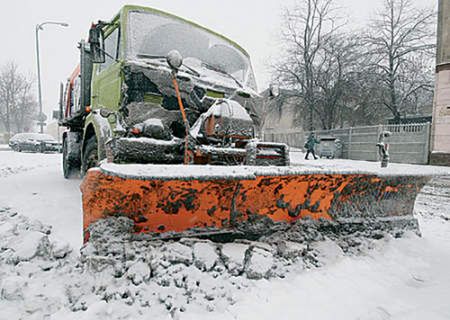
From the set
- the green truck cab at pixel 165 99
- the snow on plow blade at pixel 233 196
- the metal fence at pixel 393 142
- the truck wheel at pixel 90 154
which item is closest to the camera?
the snow on plow blade at pixel 233 196

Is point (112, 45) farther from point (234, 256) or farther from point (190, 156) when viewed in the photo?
point (234, 256)

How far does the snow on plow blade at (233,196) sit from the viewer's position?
1.93m

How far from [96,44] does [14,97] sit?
4068 cm

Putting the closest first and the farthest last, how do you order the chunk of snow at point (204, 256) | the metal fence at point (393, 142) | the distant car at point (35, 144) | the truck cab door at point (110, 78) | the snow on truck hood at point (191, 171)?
the snow on truck hood at point (191, 171) < the chunk of snow at point (204, 256) < the truck cab door at point (110, 78) < the metal fence at point (393, 142) < the distant car at point (35, 144)

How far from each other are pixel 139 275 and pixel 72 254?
798mm

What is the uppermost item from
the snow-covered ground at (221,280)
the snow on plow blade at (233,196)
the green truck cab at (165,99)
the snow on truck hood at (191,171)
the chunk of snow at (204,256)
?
the green truck cab at (165,99)

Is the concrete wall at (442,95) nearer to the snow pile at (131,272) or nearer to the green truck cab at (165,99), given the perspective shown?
the green truck cab at (165,99)

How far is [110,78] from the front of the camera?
3.62 metres

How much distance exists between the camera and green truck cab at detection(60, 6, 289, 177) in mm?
3016

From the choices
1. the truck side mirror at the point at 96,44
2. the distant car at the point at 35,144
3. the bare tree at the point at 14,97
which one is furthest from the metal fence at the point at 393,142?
the bare tree at the point at 14,97

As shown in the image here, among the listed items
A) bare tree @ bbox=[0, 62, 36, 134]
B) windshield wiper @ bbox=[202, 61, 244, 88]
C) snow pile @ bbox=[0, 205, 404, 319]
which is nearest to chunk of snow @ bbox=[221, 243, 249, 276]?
snow pile @ bbox=[0, 205, 404, 319]

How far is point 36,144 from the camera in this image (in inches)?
771

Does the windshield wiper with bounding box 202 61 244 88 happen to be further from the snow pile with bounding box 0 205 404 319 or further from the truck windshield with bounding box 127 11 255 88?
the snow pile with bounding box 0 205 404 319

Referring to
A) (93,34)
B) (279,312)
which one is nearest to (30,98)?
(93,34)
